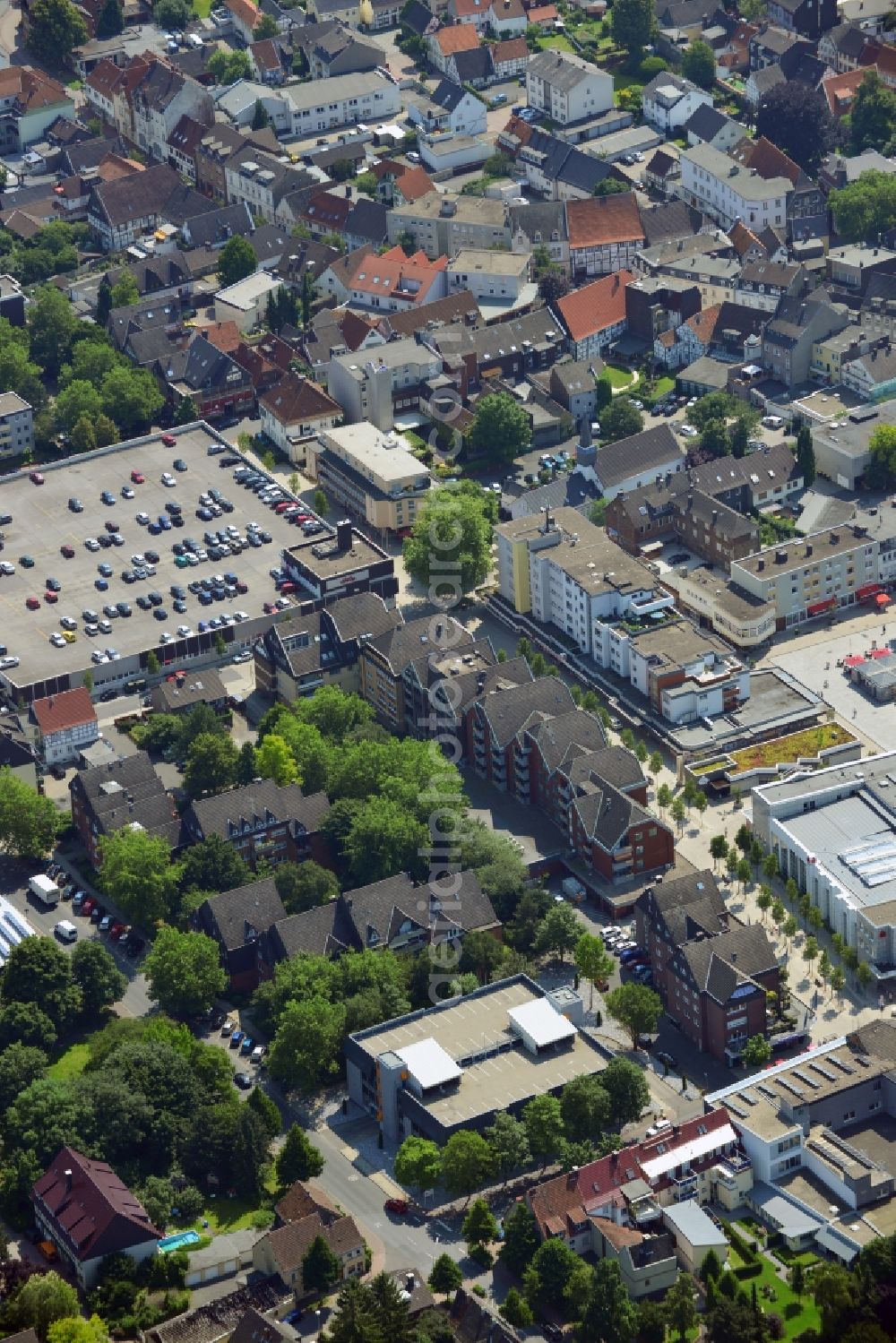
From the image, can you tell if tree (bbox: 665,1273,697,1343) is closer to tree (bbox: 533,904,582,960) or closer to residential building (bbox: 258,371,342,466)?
tree (bbox: 533,904,582,960)

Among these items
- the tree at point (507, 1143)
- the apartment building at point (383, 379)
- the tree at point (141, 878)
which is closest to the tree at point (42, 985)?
the tree at point (141, 878)

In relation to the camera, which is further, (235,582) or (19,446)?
(19,446)

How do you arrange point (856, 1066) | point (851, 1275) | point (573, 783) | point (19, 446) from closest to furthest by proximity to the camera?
point (851, 1275) → point (856, 1066) → point (573, 783) → point (19, 446)

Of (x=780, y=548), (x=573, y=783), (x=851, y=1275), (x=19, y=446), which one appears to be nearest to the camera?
(x=851, y=1275)

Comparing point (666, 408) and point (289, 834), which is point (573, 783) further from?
point (666, 408)

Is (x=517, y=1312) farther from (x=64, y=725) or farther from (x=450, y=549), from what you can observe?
(x=450, y=549)

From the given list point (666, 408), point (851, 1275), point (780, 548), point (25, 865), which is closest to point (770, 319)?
point (666, 408)
